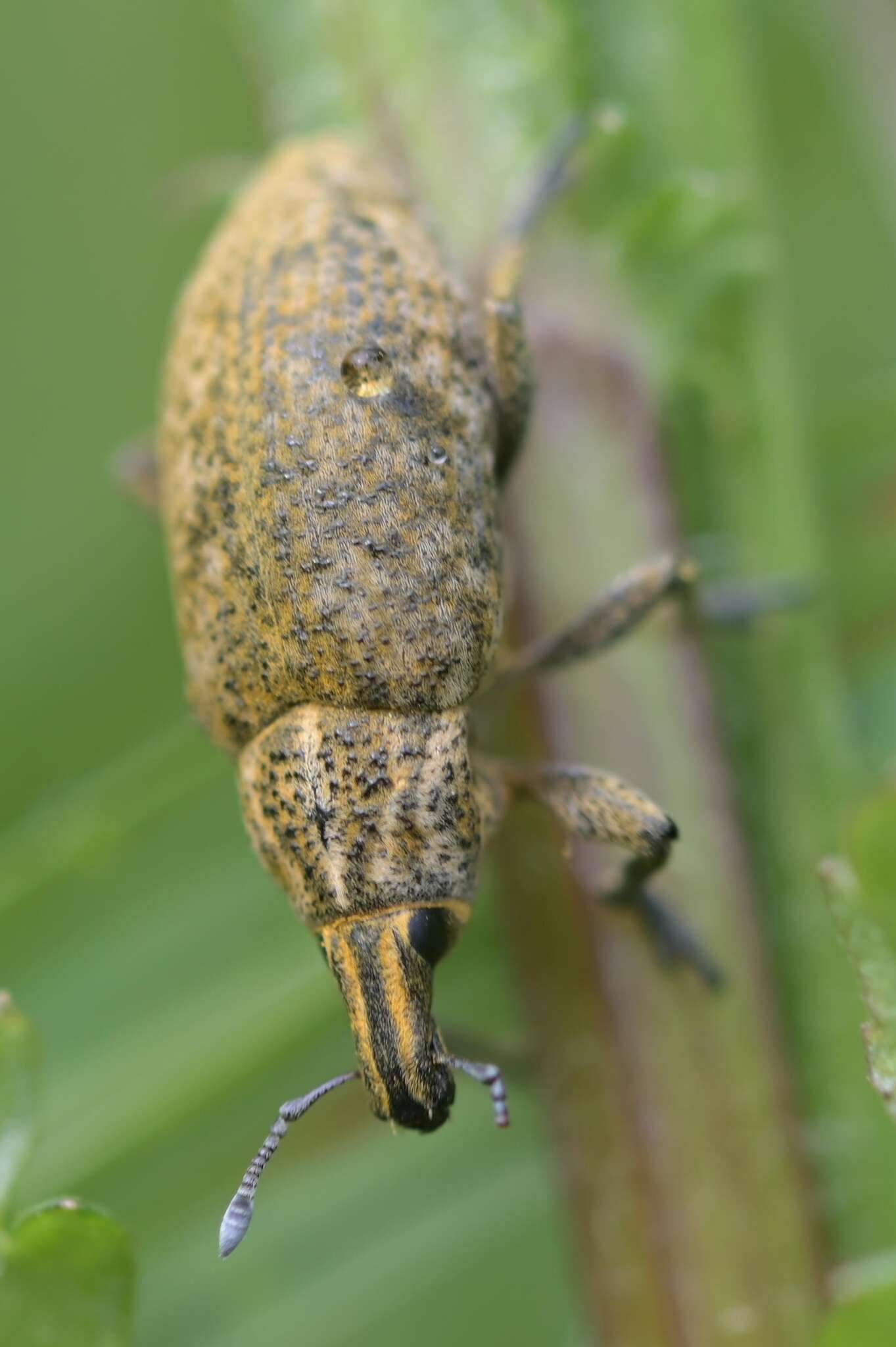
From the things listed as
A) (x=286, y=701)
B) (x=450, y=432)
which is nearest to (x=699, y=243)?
(x=450, y=432)

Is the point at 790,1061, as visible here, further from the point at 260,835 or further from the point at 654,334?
the point at 654,334

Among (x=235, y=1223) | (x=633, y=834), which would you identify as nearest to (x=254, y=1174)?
(x=235, y=1223)

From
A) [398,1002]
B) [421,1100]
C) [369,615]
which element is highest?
[369,615]

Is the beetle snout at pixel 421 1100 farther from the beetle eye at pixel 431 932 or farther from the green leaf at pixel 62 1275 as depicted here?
the green leaf at pixel 62 1275

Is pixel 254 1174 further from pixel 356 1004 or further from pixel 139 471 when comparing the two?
pixel 139 471

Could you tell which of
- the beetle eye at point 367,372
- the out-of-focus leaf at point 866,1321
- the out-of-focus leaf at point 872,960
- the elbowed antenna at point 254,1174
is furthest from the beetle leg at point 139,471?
the out-of-focus leaf at point 866,1321
